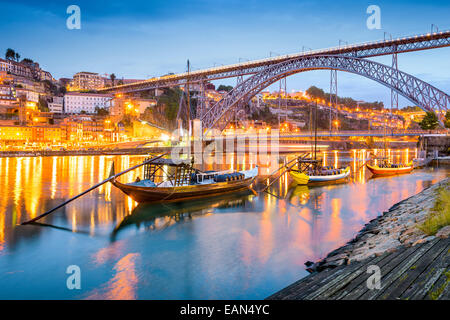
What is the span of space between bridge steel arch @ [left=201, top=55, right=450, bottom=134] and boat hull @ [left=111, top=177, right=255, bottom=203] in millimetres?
21170

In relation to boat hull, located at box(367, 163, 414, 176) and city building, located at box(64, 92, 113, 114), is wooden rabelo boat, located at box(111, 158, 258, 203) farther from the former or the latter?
city building, located at box(64, 92, 113, 114)

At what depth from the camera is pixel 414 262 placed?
5504 mm

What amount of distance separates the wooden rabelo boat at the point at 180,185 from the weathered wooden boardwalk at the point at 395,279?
32.7ft

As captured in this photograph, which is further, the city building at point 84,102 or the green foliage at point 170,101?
the city building at point 84,102

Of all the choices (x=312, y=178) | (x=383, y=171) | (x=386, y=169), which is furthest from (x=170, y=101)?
(x=312, y=178)

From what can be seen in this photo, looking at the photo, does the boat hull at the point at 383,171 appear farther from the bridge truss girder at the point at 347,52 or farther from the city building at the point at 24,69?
the city building at the point at 24,69

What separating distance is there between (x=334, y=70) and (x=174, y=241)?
110 feet

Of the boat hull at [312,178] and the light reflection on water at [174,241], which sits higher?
the boat hull at [312,178]

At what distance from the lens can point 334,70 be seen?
37.8 meters

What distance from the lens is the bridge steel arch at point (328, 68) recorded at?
→ 30281 mm

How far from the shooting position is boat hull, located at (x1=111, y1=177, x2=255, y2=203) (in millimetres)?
14891

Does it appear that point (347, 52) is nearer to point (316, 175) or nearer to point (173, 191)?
point (316, 175)

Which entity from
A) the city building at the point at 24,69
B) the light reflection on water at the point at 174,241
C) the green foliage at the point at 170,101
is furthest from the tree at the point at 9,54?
the light reflection on water at the point at 174,241

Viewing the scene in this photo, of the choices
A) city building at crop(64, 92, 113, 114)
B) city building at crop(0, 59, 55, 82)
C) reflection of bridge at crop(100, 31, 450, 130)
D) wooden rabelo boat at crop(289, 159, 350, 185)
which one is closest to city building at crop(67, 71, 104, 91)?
city building at crop(0, 59, 55, 82)
